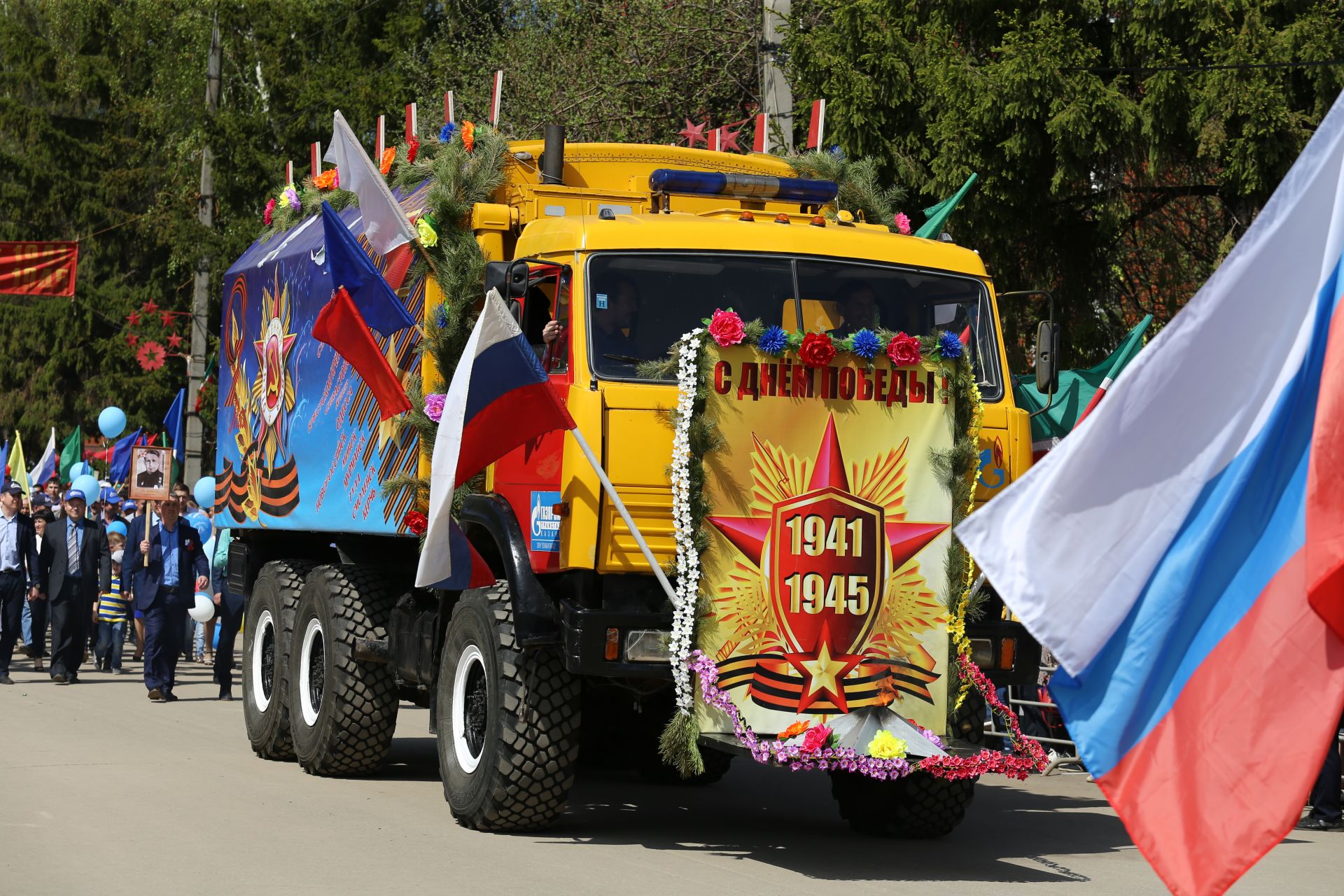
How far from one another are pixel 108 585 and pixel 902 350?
1446 cm

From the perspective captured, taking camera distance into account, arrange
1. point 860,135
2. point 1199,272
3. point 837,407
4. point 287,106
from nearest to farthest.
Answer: point 837,407, point 860,135, point 1199,272, point 287,106

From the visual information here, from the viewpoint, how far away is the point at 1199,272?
763 inches

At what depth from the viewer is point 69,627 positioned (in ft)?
66.7

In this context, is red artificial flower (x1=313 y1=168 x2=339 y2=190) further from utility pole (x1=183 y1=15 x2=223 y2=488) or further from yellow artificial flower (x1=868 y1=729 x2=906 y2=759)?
utility pole (x1=183 y1=15 x2=223 y2=488)

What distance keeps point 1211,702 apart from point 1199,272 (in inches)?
576

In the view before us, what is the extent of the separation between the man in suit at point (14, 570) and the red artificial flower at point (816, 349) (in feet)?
43.9

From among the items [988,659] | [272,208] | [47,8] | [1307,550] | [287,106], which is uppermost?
[47,8]

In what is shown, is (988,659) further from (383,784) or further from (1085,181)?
(1085,181)

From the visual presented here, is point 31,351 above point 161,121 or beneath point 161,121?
beneath

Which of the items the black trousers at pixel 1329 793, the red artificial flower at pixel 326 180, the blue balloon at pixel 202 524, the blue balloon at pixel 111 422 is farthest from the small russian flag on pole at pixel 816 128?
the blue balloon at pixel 111 422

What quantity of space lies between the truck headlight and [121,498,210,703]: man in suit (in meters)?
10.3

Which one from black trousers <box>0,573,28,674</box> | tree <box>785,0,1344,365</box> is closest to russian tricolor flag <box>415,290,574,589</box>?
tree <box>785,0,1344,365</box>

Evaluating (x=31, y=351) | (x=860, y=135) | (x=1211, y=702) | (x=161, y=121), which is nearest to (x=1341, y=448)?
(x=1211, y=702)

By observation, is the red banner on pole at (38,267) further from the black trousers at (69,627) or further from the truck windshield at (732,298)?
the truck windshield at (732,298)
